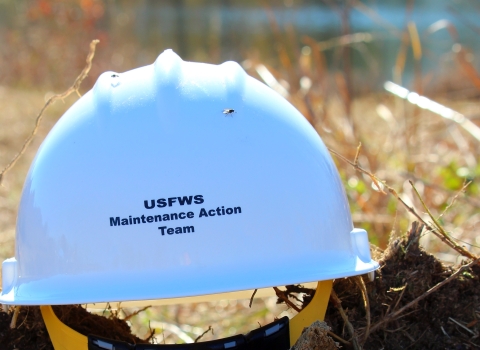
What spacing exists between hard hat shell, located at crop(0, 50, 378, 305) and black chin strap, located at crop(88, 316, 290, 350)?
0.18 m

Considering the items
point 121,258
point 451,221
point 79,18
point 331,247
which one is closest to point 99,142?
point 121,258

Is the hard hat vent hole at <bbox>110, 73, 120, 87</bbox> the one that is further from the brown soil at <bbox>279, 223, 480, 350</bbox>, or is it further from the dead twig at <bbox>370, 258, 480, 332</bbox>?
the dead twig at <bbox>370, 258, 480, 332</bbox>

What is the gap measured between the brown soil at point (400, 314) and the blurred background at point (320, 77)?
5.5 inches

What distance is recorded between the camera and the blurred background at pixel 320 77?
356cm

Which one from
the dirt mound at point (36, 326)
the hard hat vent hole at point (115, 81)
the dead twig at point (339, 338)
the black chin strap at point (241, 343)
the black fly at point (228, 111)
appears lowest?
the dead twig at point (339, 338)

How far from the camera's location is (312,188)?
68.7 inches

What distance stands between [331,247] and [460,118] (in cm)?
222

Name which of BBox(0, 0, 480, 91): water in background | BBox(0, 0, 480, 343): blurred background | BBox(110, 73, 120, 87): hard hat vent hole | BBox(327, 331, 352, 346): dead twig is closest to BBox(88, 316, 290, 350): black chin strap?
BBox(327, 331, 352, 346): dead twig

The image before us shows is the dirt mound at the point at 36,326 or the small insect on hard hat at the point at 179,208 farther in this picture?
the dirt mound at the point at 36,326

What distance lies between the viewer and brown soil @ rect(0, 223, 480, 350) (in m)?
1.93

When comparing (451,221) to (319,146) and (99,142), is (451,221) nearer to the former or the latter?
(319,146)

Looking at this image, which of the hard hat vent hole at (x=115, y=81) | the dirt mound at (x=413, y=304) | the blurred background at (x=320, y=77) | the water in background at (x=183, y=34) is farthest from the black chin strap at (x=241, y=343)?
the water in background at (x=183, y=34)

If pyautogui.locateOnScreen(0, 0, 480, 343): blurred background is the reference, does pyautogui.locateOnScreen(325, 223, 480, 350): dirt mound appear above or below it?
below

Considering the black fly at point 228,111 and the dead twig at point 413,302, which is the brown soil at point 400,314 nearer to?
the dead twig at point 413,302
